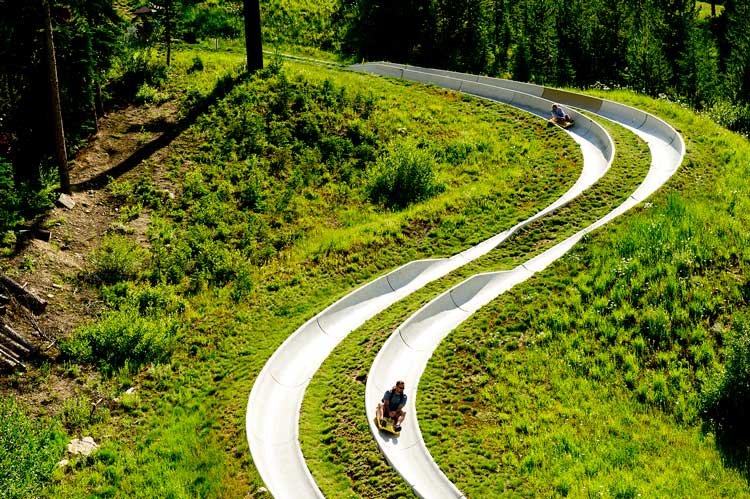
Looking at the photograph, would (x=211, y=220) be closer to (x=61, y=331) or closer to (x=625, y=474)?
(x=61, y=331)

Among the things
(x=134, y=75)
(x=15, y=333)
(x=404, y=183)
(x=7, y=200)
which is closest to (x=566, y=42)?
(x=404, y=183)

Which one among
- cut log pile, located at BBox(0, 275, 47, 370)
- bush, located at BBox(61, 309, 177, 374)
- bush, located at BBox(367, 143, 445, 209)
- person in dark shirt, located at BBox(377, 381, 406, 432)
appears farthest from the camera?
bush, located at BBox(367, 143, 445, 209)

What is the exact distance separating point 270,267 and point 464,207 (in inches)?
370

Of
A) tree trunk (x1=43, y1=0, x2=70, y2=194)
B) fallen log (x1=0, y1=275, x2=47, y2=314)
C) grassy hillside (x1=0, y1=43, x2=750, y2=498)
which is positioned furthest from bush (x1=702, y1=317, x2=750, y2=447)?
tree trunk (x1=43, y1=0, x2=70, y2=194)

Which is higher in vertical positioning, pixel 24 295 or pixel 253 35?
pixel 253 35

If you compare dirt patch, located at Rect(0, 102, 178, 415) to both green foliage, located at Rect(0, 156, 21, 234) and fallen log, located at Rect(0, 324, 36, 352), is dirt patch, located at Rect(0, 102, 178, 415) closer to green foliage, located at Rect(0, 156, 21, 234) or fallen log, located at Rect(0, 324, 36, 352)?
fallen log, located at Rect(0, 324, 36, 352)

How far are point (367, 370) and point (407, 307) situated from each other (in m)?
4.06

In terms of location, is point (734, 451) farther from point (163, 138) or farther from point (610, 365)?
point (163, 138)

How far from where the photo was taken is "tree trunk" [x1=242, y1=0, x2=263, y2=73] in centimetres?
3900

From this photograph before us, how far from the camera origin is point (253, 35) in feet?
132

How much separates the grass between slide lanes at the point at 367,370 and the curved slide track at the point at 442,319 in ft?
1.30

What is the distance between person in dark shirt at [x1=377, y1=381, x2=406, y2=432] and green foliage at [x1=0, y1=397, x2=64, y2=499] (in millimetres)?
9444

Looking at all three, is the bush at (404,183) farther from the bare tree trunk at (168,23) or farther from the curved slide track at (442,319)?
the bare tree trunk at (168,23)

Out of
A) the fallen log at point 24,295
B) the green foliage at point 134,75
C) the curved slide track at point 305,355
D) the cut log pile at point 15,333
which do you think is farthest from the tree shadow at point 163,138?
the curved slide track at point 305,355
